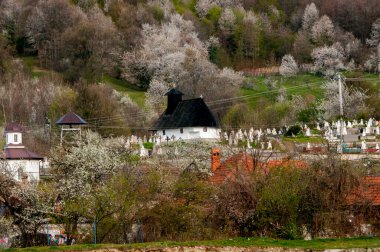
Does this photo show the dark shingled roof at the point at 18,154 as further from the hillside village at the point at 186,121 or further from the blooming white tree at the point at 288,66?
the blooming white tree at the point at 288,66

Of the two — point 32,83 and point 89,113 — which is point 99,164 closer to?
point 89,113

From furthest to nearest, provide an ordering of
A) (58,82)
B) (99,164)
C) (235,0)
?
1. (235,0)
2. (58,82)
3. (99,164)

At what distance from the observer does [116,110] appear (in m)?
78.9

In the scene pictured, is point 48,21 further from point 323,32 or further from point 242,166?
point 242,166

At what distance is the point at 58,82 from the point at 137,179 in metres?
58.0

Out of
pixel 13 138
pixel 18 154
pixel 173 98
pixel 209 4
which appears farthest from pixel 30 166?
pixel 209 4

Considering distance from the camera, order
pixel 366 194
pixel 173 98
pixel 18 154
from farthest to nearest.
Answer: pixel 173 98
pixel 18 154
pixel 366 194

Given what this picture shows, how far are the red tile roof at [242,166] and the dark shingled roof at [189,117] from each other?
27817mm

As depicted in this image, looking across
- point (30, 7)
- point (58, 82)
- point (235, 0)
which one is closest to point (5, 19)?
point (30, 7)

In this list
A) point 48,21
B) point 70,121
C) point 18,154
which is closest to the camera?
point 18,154

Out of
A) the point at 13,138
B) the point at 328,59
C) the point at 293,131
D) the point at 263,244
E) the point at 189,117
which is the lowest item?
the point at 263,244

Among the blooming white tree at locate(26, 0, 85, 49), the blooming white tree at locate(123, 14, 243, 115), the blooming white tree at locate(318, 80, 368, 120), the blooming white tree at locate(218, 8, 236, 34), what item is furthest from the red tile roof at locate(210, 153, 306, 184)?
the blooming white tree at locate(218, 8, 236, 34)

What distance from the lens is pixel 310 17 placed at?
137 m

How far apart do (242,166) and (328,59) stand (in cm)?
8208
